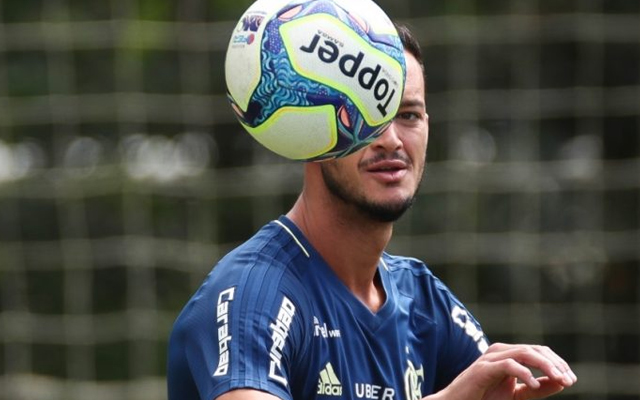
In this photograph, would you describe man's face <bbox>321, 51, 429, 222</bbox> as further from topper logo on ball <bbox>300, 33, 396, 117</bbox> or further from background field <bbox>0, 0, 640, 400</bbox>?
background field <bbox>0, 0, 640, 400</bbox>

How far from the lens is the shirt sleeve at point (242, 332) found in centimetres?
404

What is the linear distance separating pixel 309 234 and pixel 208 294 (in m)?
0.42

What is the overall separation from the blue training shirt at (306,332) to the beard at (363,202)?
0.17 metres

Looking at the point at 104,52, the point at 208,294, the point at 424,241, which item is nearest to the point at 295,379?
the point at 208,294

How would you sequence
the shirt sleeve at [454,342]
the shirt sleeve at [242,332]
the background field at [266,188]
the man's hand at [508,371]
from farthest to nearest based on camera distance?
the background field at [266,188] → the shirt sleeve at [454,342] → the shirt sleeve at [242,332] → the man's hand at [508,371]

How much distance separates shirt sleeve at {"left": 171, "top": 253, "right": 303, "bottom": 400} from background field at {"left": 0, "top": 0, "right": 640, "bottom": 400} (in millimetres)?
4856

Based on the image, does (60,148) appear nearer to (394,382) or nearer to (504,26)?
(504,26)

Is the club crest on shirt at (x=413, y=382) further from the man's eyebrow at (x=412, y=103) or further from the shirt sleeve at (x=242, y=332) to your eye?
the man's eyebrow at (x=412, y=103)

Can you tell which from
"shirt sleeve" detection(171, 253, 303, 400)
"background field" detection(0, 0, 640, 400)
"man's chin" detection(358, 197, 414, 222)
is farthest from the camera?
"background field" detection(0, 0, 640, 400)

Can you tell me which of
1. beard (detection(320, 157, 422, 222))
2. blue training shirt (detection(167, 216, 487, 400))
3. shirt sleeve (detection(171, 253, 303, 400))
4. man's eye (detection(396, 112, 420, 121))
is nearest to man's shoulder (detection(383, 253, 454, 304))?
blue training shirt (detection(167, 216, 487, 400))

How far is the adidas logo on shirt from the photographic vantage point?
4.32m

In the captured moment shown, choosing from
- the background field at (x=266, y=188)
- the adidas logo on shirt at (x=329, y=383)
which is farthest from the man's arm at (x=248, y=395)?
the background field at (x=266, y=188)

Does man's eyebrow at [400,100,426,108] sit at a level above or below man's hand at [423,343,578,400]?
above

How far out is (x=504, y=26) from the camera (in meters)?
9.35
